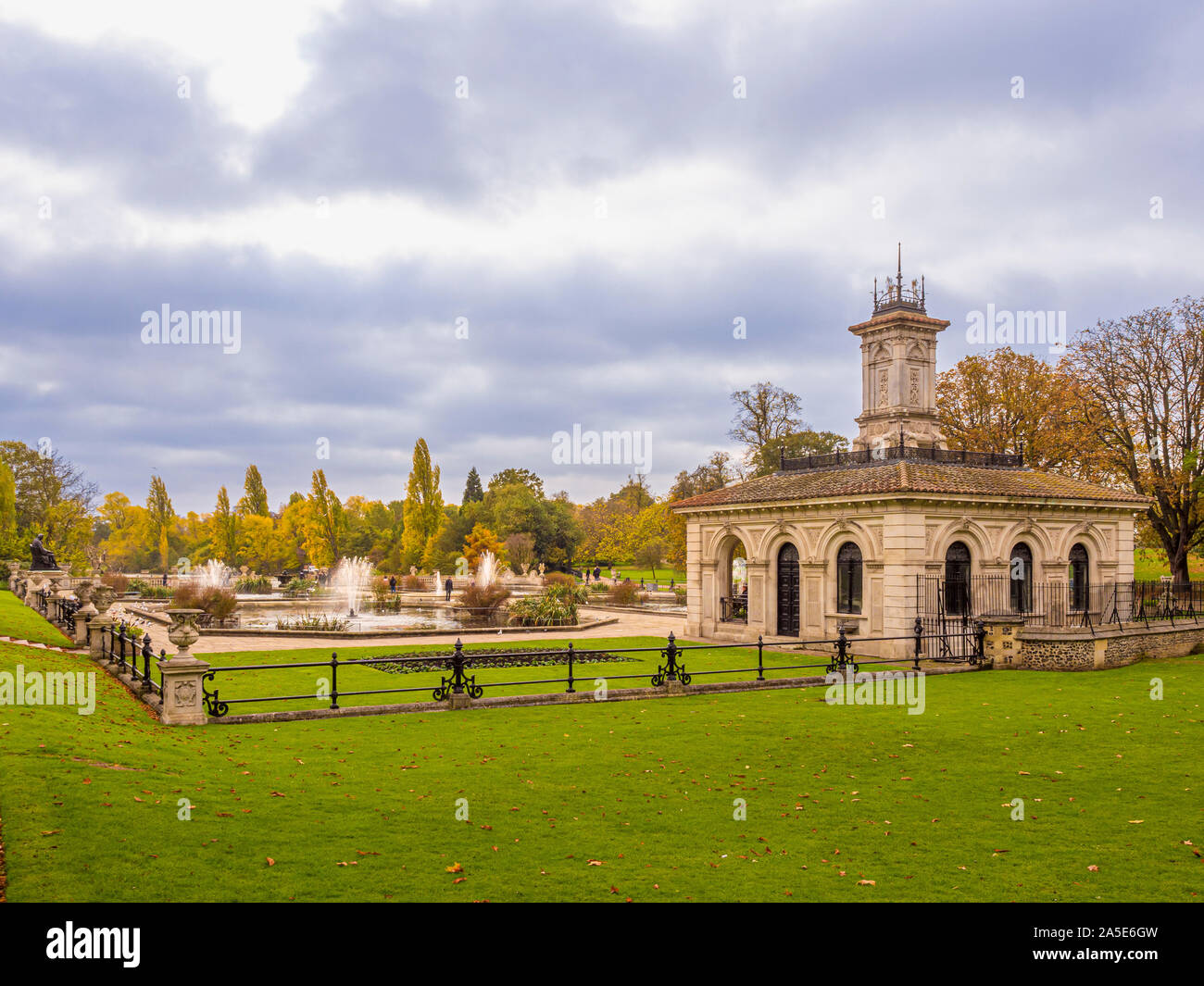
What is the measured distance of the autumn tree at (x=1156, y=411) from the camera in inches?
1563

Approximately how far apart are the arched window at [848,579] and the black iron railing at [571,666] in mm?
1344

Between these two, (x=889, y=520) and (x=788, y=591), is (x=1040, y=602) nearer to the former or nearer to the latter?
(x=889, y=520)

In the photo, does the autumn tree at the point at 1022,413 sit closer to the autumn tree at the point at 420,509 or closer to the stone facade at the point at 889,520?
the stone facade at the point at 889,520

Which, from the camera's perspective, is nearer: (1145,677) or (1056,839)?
(1056,839)

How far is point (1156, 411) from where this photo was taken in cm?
4112

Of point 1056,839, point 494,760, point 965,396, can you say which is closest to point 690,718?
point 494,760

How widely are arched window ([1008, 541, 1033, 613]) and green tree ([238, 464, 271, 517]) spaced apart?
264 feet

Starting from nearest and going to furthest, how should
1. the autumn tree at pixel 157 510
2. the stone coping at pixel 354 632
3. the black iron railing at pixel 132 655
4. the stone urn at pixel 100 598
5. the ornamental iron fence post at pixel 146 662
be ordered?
the ornamental iron fence post at pixel 146 662, the black iron railing at pixel 132 655, the stone urn at pixel 100 598, the stone coping at pixel 354 632, the autumn tree at pixel 157 510

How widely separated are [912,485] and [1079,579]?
8882mm

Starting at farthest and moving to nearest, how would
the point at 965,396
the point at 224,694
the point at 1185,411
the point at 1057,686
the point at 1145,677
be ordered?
the point at 965,396
the point at 1185,411
the point at 1145,677
the point at 1057,686
the point at 224,694

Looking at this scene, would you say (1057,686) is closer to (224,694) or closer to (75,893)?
(224,694)

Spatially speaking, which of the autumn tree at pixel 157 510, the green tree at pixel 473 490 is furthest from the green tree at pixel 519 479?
the autumn tree at pixel 157 510
